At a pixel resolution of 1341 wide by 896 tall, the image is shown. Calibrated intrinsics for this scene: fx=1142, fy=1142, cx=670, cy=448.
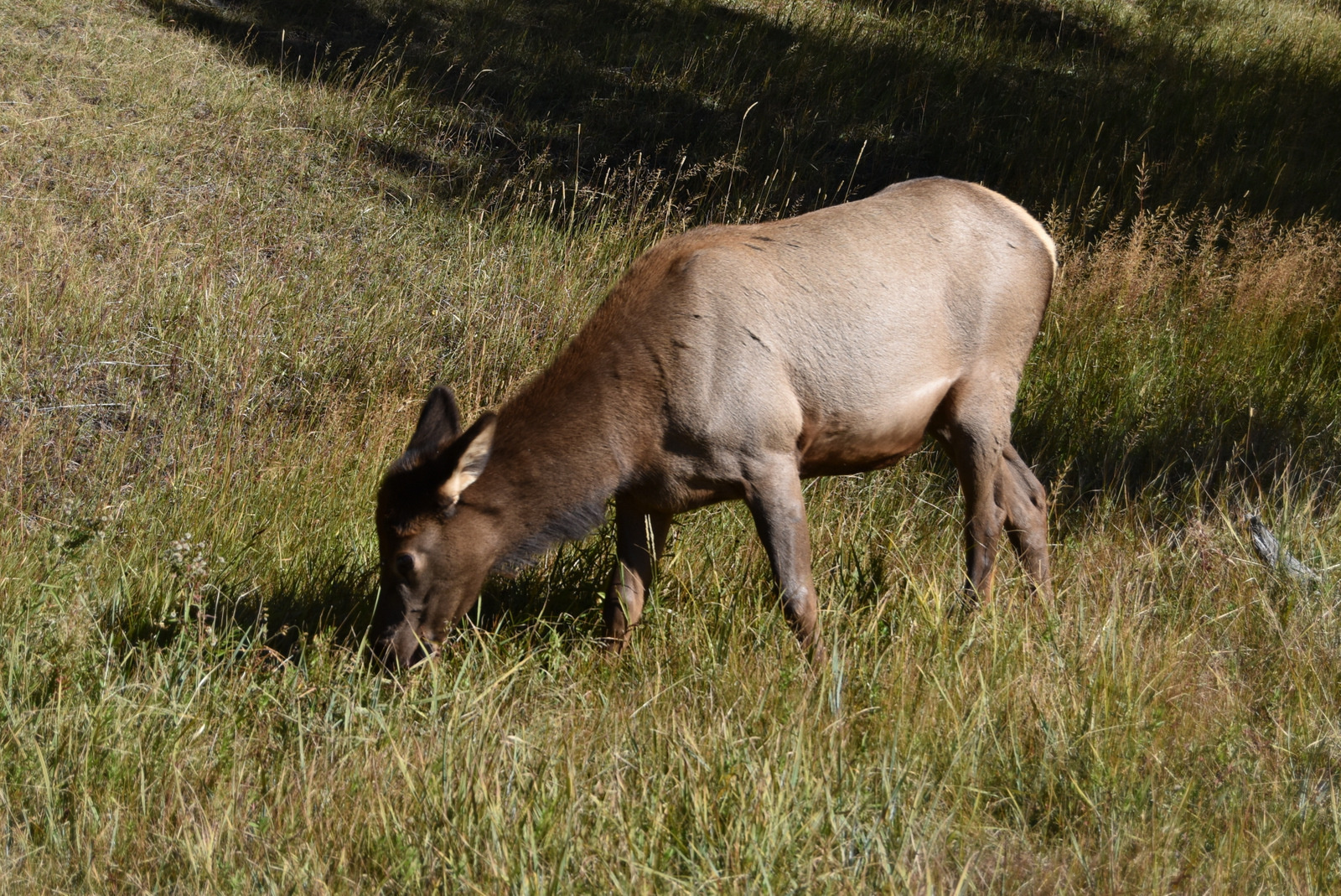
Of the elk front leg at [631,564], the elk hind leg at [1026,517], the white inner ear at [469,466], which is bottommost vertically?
the elk front leg at [631,564]

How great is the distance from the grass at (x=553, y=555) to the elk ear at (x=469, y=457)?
592 millimetres

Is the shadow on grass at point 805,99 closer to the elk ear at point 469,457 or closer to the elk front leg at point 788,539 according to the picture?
the elk front leg at point 788,539

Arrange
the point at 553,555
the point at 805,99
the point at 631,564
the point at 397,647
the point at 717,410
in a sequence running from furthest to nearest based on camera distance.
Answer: the point at 805,99 → the point at 553,555 → the point at 631,564 → the point at 397,647 → the point at 717,410

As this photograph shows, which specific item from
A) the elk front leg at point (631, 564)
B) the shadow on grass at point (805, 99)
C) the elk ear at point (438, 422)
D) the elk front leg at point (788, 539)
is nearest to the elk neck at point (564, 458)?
the elk ear at point (438, 422)

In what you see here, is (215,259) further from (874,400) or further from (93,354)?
(874,400)

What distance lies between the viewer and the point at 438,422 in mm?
4277

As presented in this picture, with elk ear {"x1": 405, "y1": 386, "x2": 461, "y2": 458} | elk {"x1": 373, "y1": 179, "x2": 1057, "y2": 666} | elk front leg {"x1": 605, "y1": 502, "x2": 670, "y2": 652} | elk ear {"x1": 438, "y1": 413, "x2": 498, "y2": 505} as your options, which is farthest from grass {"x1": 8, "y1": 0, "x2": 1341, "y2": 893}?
elk ear {"x1": 405, "y1": 386, "x2": 461, "y2": 458}

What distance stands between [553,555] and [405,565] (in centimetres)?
114

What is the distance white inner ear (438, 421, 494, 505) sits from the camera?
414 cm

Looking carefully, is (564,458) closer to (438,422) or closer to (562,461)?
(562,461)

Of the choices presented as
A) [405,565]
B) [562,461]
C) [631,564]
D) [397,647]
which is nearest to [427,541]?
[405,565]

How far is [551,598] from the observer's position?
507 cm

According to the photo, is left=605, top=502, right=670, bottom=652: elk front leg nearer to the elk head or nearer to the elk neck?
the elk neck

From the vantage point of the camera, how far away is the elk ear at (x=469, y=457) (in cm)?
408
